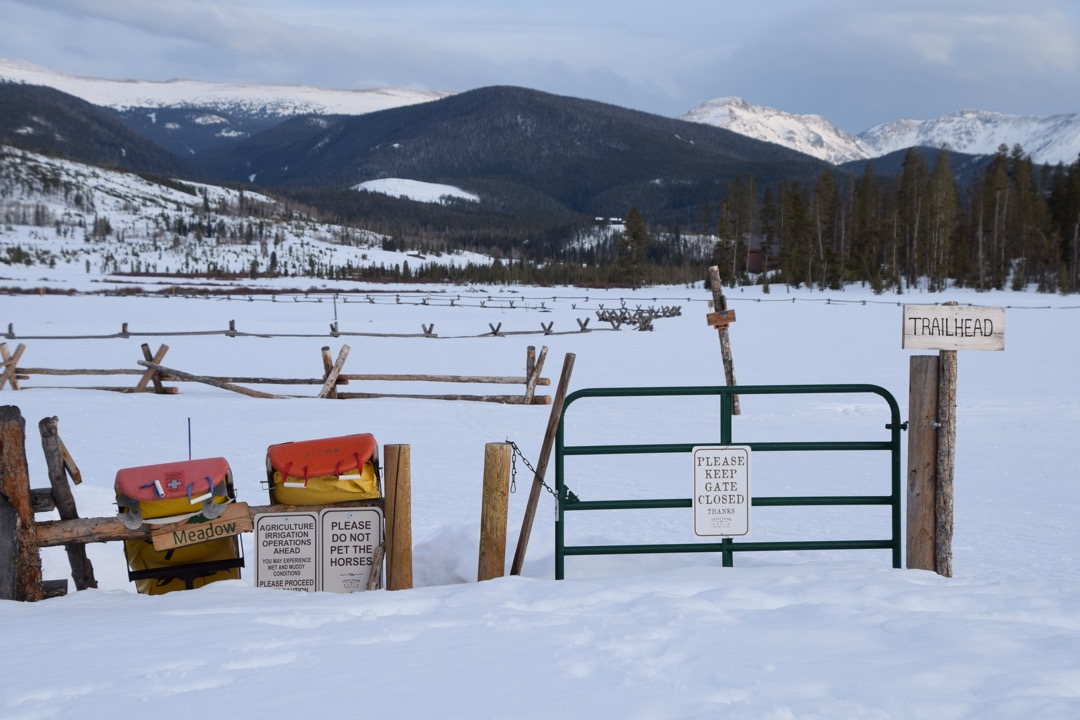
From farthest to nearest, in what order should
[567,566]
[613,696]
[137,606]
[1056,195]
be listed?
[1056,195]
[567,566]
[137,606]
[613,696]

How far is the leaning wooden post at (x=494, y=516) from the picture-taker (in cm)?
570

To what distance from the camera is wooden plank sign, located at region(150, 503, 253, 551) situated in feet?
17.4

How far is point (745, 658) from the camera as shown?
409 cm

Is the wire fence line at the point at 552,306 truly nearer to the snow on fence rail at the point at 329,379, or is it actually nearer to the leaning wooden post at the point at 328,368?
the snow on fence rail at the point at 329,379

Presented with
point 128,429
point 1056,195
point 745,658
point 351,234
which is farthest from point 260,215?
point 745,658

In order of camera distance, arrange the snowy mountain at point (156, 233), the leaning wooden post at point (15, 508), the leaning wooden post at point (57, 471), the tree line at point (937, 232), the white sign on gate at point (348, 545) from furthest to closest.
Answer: the snowy mountain at point (156, 233) < the tree line at point (937, 232) < the white sign on gate at point (348, 545) < the leaning wooden post at point (57, 471) < the leaning wooden post at point (15, 508)

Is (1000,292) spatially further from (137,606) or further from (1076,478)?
(137,606)

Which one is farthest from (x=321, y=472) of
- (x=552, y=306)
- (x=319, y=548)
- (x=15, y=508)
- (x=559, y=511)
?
(x=552, y=306)

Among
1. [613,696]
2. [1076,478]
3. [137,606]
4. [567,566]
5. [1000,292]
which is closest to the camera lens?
[613,696]

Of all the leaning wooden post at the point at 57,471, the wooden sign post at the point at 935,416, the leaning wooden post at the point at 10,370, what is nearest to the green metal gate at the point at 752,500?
the wooden sign post at the point at 935,416

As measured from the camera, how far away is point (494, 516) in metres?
5.70

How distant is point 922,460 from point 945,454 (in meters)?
0.13

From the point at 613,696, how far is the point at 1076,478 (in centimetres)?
873

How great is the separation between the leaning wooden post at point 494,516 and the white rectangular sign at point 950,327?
2.43 metres
